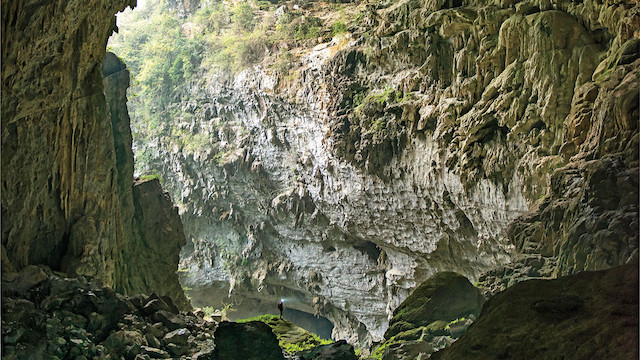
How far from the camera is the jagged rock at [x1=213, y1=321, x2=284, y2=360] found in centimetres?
780

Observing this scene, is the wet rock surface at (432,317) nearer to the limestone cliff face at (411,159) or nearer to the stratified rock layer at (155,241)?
the limestone cliff face at (411,159)

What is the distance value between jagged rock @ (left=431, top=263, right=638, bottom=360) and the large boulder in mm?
4637

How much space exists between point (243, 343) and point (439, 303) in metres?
3.51

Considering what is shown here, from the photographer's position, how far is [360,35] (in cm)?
1923

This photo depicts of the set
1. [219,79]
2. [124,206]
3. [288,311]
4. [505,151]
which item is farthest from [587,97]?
[288,311]

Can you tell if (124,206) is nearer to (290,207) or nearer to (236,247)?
(290,207)

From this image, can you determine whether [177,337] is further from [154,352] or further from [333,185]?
[333,185]

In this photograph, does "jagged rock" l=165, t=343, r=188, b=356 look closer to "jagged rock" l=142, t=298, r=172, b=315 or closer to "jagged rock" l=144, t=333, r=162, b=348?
"jagged rock" l=144, t=333, r=162, b=348

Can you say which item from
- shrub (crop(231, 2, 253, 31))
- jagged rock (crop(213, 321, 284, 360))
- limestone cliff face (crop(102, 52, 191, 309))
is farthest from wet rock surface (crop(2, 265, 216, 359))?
shrub (crop(231, 2, 253, 31))

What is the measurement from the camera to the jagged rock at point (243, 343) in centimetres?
780

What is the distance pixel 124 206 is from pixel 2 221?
5.62 metres

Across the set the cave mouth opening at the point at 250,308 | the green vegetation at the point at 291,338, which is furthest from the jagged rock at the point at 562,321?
the cave mouth opening at the point at 250,308

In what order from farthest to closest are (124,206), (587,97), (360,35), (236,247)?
(236,247), (360,35), (124,206), (587,97)

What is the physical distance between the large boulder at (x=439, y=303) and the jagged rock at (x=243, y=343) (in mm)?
2485
